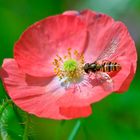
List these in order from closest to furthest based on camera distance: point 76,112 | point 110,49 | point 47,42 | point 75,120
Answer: point 76,112
point 110,49
point 47,42
point 75,120

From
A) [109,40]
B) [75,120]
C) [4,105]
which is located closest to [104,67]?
[109,40]

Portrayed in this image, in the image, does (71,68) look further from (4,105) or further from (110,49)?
(4,105)

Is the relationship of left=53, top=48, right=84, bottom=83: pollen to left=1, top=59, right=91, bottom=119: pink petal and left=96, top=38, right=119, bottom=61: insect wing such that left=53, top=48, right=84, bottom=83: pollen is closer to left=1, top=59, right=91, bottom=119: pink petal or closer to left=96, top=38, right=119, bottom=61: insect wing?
left=1, top=59, right=91, bottom=119: pink petal

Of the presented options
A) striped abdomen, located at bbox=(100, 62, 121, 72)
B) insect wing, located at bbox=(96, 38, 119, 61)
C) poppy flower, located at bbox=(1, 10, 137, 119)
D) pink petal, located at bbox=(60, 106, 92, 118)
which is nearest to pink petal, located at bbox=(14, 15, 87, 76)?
poppy flower, located at bbox=(1, 10, 137, 119)

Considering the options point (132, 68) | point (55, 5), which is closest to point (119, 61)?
point (132, 68)

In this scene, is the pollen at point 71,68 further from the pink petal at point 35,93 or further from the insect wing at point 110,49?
the insect wing at point 110,49

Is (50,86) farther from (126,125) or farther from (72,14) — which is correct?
(126,125)
